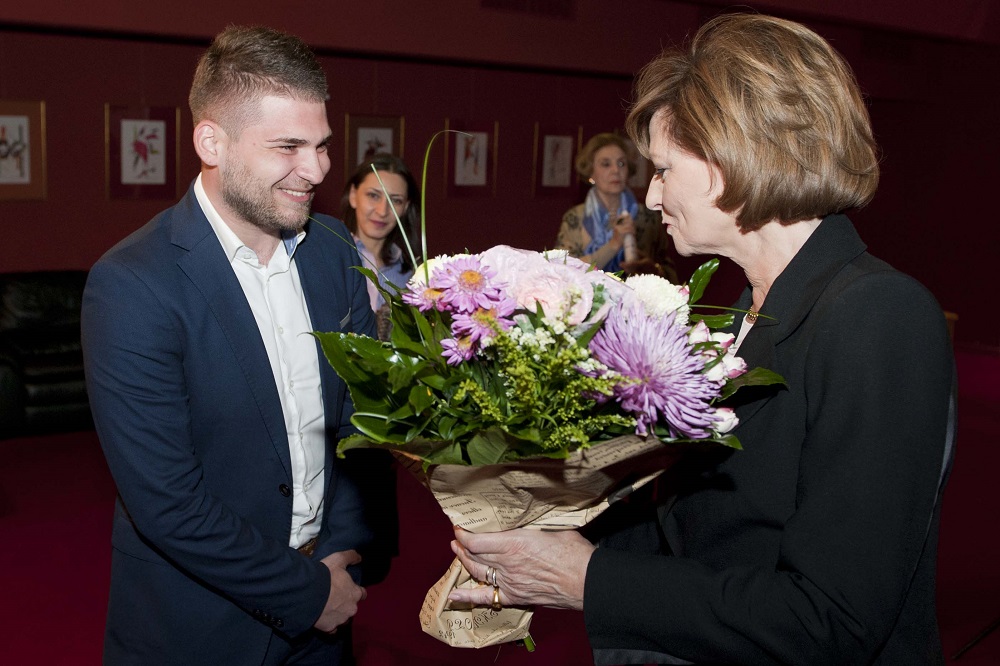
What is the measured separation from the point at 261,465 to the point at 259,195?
2.02 feet

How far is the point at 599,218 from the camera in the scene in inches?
242

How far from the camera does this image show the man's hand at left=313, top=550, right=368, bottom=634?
2164mm

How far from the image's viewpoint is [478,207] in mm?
9852

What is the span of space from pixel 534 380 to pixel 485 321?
0.36 feet

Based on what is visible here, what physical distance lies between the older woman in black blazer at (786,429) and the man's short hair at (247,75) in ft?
2.69

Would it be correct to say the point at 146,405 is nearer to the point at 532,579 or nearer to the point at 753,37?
the point at 532,579

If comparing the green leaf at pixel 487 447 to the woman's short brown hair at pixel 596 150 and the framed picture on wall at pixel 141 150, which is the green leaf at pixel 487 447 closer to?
the woman's short brown hair at pixel 596 150

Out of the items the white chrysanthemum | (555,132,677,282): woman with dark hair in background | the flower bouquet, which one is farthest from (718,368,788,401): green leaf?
(555,132,677,282): woman with dark hair in background

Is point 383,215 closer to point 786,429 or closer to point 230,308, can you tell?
point 230,308

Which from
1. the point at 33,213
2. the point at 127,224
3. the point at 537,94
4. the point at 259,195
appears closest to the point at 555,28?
the point at 537,94

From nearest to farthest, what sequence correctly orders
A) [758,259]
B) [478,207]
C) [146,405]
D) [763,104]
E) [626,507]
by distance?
[763,104] < [758,259] < [146,405] < [626,507] < [478,207]

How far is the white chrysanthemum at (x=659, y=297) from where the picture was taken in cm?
141

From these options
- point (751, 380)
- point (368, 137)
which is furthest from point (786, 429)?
point (368, 137)

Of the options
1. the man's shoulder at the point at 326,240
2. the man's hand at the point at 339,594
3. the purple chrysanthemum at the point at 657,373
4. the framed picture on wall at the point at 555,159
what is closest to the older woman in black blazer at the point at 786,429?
the purple chrysanthemum at the point at 657,373
